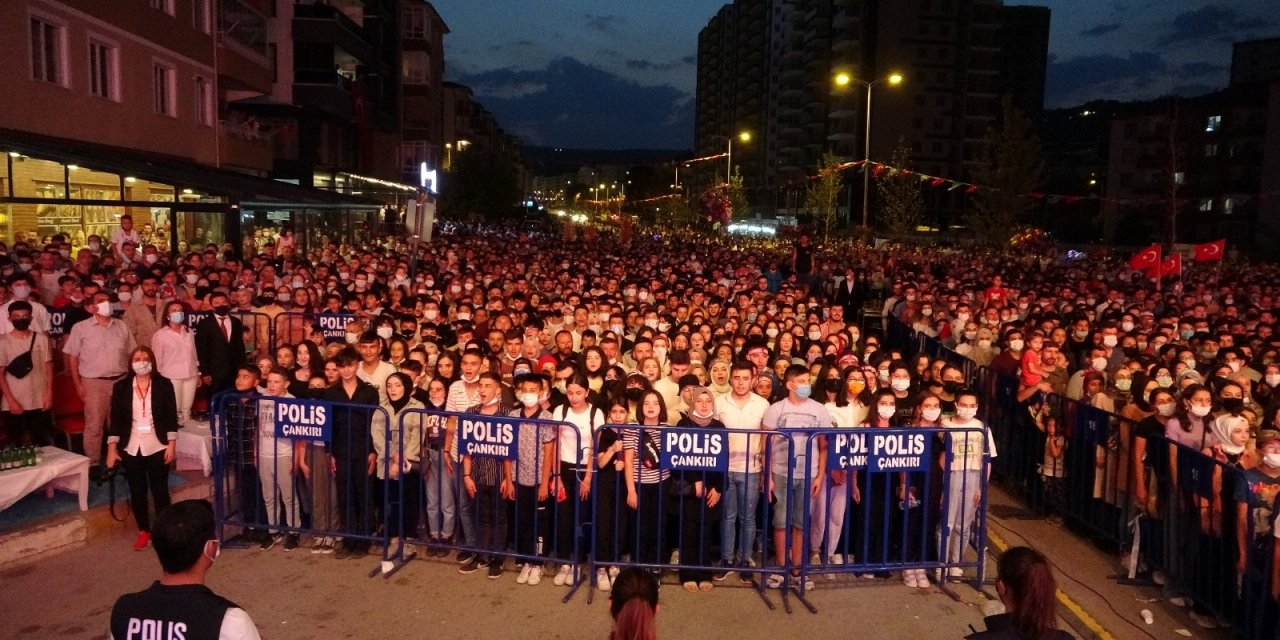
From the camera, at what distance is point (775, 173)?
112 metres

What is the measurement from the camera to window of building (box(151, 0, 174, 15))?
22.5m

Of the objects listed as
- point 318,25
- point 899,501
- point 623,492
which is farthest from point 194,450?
point 318,25

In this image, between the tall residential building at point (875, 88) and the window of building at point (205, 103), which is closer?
the window of building at point (205, 103)

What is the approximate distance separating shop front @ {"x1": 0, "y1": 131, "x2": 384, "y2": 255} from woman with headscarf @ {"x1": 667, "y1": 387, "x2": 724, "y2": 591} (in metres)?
13.7

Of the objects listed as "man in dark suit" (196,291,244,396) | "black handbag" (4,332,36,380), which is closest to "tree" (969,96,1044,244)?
"man in dark suit" (196,291,244,396)

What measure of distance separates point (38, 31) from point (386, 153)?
37339 millimetres

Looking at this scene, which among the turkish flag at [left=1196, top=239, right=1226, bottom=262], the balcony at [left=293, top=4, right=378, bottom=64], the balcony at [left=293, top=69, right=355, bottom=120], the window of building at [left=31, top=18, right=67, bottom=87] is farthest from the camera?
the balcony at [left=293, top=69, right=355, bottom=120]

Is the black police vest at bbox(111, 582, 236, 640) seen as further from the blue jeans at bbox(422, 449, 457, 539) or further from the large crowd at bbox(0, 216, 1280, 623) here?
the blue jeans at bbox(422, 449, 457, 539)

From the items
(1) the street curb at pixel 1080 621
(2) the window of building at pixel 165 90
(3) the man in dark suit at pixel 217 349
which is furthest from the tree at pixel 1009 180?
(3) the man in dark suit at pixel 217 349

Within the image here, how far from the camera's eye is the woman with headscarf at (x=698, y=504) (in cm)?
691

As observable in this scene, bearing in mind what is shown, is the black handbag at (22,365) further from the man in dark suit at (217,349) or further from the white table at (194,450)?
the man in dark suit at (217,349)

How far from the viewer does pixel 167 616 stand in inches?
124

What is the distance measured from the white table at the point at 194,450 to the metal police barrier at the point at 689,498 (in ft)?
13.8

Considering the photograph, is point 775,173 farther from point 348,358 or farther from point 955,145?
point 348,358
